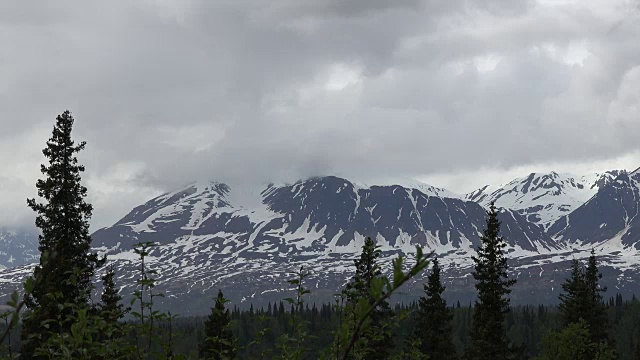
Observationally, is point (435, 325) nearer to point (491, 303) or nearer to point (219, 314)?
point (491, 303)

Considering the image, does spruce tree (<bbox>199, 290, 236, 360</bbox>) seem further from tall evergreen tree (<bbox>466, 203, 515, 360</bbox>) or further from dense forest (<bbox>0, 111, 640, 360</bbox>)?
tall evergreen tree (<bbox>466, 203, 515, 360</bbox>)

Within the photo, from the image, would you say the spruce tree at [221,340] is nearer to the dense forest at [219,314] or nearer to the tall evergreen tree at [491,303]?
A: the dense forest at [219,314]

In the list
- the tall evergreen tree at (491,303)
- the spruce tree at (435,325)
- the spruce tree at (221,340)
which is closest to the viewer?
the spruce tree at (221,340)

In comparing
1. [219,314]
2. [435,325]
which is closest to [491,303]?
[435,325]

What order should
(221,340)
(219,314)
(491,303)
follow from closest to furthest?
(221,340) < (219,314) < (491,303)

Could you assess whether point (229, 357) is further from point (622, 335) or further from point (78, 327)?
point (622, 335)

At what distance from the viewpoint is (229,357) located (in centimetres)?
1091

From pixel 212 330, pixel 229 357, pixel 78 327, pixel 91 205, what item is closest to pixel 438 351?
pixel 212 330

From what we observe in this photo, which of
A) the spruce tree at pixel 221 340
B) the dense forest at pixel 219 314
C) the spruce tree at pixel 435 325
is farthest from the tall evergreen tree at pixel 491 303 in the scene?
the spruce tree at pixel 221 340

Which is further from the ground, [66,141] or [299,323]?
[66,141]

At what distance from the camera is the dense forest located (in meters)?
6.89

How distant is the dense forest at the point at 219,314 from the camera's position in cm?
689

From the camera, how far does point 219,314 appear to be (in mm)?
10273

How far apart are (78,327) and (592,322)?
198ft
